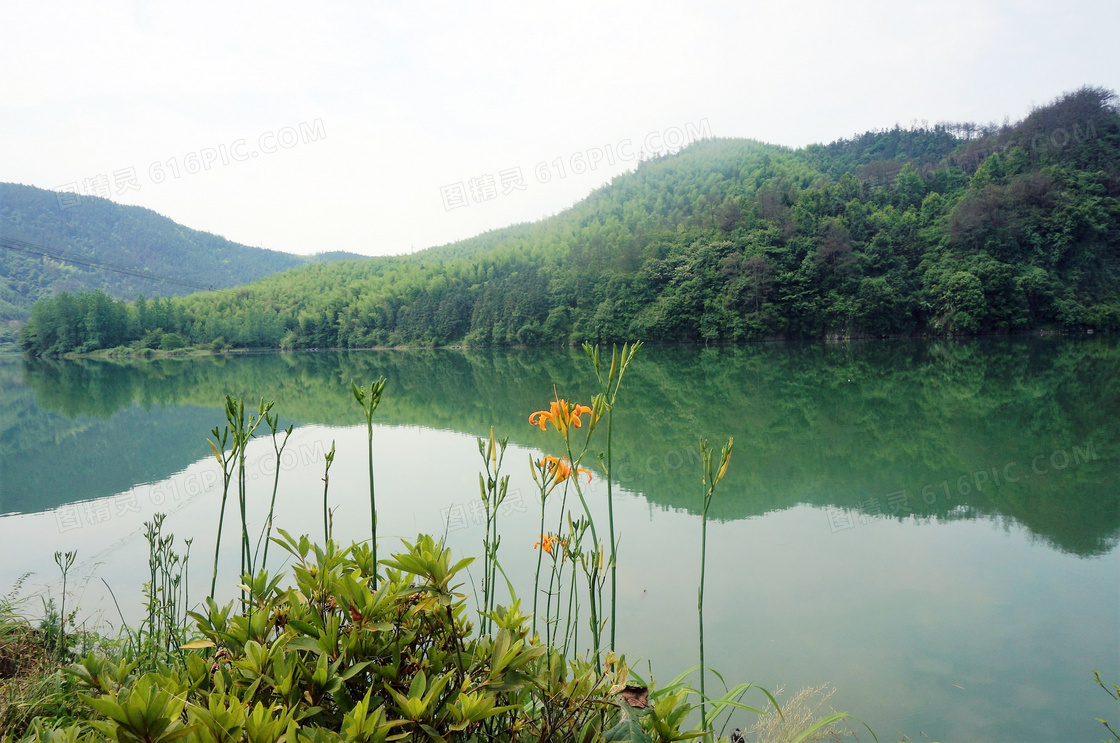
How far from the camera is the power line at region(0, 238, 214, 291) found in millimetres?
53469

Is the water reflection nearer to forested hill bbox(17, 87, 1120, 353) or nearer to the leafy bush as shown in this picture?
the leafy bush

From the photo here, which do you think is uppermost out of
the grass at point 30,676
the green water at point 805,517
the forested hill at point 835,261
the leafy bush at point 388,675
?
the forested hill at point 835,261

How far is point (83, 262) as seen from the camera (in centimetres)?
6116

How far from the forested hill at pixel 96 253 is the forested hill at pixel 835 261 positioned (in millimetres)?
24630

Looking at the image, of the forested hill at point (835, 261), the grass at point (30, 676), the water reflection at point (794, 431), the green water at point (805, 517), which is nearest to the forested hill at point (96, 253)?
the forested hill at point (835, 261)

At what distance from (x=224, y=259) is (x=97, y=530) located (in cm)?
9366

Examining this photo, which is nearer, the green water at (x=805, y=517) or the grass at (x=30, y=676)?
the grass at (x=30, y=676)

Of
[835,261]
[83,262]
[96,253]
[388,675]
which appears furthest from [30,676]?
[96,253]

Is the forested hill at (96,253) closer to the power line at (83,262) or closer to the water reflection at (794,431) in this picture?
the power line at (83,262)

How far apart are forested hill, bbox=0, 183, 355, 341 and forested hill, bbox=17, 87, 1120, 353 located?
80.8 ft

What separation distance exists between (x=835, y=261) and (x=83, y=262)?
→ 7241 cm

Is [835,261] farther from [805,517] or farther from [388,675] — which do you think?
[388,675]

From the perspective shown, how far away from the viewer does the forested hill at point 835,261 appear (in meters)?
26.0

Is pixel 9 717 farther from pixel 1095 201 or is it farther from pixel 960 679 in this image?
pixel 1095 201
